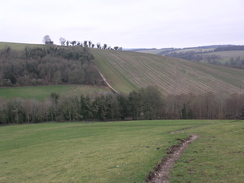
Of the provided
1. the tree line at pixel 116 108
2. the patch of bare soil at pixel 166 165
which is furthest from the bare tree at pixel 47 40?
the patch of bare soil at pixel 166 165

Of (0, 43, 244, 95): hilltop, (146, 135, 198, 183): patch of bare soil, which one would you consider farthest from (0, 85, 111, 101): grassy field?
(146, 135, 198, 183): patch of bare soil

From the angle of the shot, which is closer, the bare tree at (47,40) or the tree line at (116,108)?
the tree line at (116,108)

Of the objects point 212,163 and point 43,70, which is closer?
point 212,163

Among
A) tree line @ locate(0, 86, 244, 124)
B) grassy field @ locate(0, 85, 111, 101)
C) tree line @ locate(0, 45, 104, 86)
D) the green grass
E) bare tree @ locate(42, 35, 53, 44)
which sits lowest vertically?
tree line @ locate(0, 86, 244, 124)

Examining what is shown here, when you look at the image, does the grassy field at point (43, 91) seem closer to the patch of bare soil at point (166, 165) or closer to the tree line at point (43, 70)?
the tree line at point (43, 70)

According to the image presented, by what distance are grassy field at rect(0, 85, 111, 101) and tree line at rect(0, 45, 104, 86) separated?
452 centimetres

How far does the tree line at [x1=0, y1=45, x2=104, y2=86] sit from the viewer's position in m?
94.4

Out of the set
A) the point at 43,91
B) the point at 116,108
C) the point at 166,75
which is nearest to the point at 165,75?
the point at 166,75

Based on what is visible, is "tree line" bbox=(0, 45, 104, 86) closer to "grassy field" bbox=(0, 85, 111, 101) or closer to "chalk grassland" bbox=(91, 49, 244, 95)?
"grassy field" bbox=(0, 85, 111, 101)

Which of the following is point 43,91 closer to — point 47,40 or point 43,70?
point 43,70

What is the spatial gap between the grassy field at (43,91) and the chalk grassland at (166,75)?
493 inches

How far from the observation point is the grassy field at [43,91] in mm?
83375

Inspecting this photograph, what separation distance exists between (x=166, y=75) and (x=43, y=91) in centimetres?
6151

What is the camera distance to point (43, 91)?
8925cm
